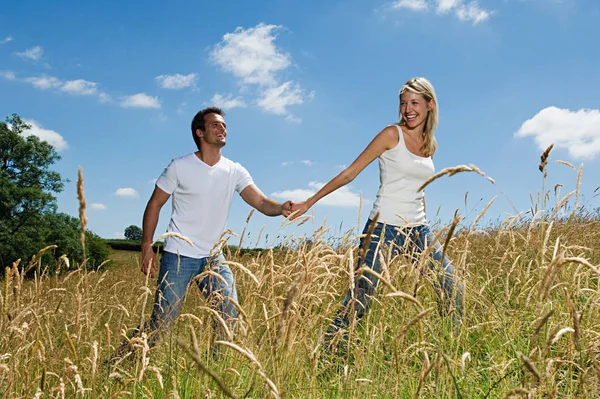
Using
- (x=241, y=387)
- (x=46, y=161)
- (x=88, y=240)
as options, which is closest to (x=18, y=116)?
(x=46, y=161)

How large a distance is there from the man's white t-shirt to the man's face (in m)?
0.22

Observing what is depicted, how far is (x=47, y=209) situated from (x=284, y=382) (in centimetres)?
3589

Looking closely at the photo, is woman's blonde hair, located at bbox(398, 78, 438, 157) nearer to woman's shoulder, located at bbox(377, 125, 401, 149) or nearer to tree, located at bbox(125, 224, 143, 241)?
woman's shoulder, located at bbox(377, 125, 401, 149)

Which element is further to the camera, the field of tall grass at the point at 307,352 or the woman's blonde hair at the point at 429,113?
the woman's blonde hair at the point at 429,113

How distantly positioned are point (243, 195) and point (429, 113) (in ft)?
6.77

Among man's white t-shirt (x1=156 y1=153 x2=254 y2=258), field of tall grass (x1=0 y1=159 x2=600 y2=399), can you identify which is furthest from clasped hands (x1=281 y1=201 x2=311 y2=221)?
field of tall grass (x1=0 y1=159 x2=600 y2=399)

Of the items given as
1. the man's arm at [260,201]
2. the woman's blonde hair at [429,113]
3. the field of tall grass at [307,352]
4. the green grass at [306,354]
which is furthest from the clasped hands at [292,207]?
the field of tall grass at [307,352]

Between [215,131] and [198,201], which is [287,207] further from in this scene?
[215,131]

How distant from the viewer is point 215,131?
5.24 metres

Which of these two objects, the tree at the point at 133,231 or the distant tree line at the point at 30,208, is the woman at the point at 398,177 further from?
the tree at the point at 133,231

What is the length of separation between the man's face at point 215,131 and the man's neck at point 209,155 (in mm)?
66

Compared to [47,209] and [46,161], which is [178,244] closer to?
[47,209]

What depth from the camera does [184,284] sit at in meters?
4.80

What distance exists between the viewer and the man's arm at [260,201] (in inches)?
A: 214
